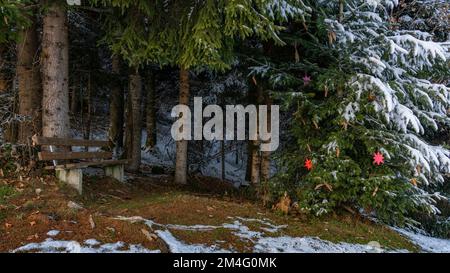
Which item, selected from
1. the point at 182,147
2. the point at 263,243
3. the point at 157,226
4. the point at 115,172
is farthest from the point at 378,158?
the point at 115,172

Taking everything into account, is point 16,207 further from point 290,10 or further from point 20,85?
point 290,10

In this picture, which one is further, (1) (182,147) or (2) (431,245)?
(1) (182,147)

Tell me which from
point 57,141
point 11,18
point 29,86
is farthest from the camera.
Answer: point 29,86

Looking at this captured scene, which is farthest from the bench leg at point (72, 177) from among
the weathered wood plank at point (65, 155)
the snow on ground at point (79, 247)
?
the snow on ground at point (79, 247)

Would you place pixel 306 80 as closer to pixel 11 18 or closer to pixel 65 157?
pixel 65 157

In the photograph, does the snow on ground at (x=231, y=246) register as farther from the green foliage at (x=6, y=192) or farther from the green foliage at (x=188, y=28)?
the green foliage at (x=188, y=28)

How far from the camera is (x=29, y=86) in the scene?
8805mm

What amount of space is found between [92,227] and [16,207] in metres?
1.56

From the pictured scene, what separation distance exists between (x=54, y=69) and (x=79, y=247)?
4.45 meters

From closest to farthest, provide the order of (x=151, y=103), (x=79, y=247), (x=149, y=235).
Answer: (x=79, y=247)
(x=149, y=235)
(x=151, y=103)

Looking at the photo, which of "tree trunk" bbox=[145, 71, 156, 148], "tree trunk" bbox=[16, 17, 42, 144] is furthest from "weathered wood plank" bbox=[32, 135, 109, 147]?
"tree trunk" bbox=[145, 71, 156, 148]

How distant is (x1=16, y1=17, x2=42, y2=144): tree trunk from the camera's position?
27.6 ft
